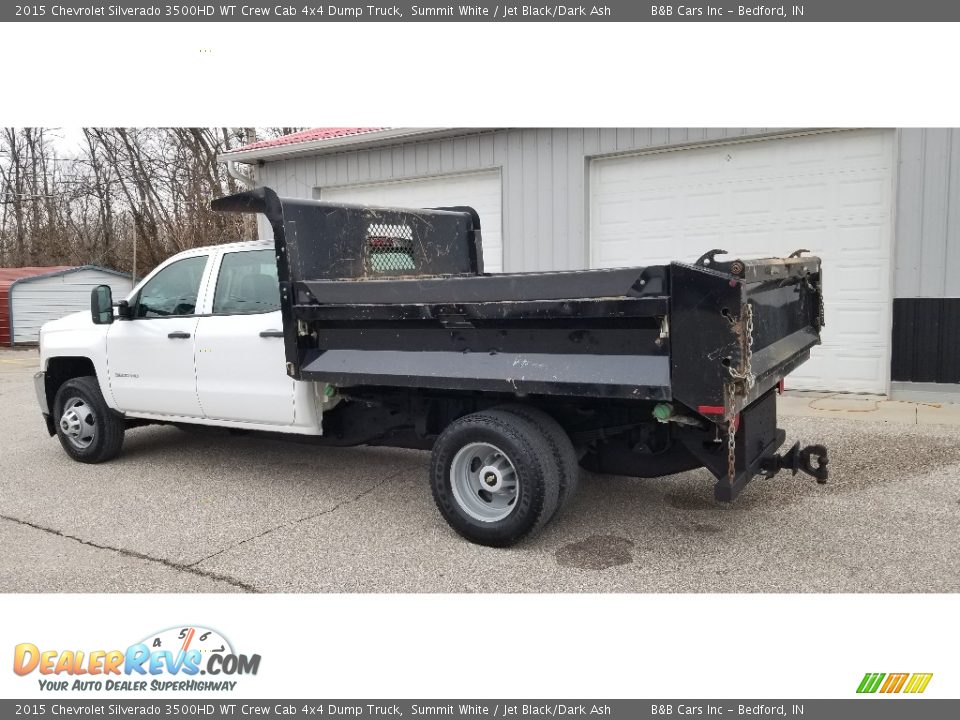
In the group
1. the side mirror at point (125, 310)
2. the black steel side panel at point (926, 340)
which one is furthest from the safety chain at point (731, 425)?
the black steel side panel at point (926, 340)

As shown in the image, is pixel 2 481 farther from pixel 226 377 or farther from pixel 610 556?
pixel 610 556

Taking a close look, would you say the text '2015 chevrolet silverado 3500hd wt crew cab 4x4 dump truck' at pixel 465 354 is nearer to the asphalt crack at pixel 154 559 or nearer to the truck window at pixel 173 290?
the truck window at pixel 173 290

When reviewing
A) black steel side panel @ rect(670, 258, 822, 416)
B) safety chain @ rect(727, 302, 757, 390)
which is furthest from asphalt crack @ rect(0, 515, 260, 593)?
safety chain @ rect(727, 302, 757, 390)

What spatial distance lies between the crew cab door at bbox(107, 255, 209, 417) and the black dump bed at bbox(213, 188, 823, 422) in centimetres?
116

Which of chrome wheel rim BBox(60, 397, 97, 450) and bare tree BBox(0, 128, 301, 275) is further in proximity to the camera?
bare tree BBox(0, 128, 301, 275)

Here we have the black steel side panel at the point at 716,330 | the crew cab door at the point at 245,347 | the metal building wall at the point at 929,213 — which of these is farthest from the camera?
the metal building wall at the point at 929,213

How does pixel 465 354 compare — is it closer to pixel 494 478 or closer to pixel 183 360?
pixel 494 478

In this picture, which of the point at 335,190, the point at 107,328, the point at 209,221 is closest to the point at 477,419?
the point at 107,328

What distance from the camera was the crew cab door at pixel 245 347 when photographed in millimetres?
5340

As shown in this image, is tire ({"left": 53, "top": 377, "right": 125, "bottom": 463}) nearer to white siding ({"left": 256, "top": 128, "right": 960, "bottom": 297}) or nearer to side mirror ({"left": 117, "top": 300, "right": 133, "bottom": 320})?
side mirror ({"left": 117, "top": 300, "right": 133, "bottom": 320})

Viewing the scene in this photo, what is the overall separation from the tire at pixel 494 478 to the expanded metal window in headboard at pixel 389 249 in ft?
5.37

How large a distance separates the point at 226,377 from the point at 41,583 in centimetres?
191

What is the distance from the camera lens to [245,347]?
5461mm

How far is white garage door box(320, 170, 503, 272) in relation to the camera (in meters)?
10.9
